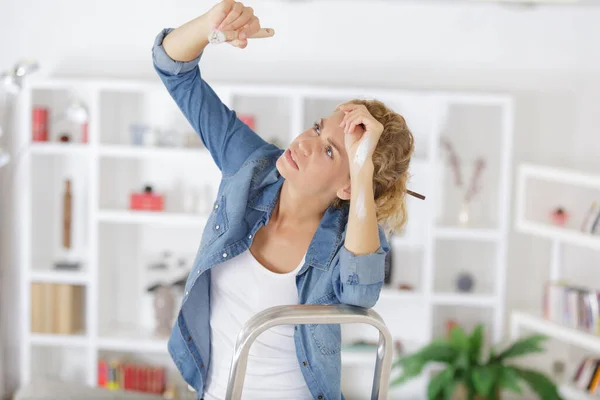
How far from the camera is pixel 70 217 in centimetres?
478

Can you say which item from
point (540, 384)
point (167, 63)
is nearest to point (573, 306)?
point (540, 384)

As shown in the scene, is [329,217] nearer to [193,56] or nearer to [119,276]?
[193,56]

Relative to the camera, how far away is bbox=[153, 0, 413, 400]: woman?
1.71 metres

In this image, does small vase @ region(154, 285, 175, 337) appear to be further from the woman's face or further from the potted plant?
the woman's face

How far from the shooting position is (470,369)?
4242mm

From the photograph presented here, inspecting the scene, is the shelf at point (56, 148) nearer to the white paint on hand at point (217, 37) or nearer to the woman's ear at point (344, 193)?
the woman's ear at point (344, 193)

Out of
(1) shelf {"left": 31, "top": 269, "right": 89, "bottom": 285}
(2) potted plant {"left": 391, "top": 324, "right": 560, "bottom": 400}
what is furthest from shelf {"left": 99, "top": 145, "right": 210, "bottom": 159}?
(2) potted plant {"left": 391, "top": 324, "right": 560, "bottom": 400}

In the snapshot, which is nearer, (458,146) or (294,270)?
(294,270)

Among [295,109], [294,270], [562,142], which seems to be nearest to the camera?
[294,270]

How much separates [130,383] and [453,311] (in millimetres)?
1954

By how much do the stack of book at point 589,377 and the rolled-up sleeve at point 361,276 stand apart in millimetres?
2974

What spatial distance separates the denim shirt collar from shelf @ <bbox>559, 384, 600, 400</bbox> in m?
2.81

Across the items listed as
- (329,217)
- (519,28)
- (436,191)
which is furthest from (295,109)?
(329,217)

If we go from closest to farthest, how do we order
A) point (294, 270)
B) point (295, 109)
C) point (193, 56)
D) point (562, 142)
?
point (193, 56), point (294, 270), point (295, 109), point (562, 142)
